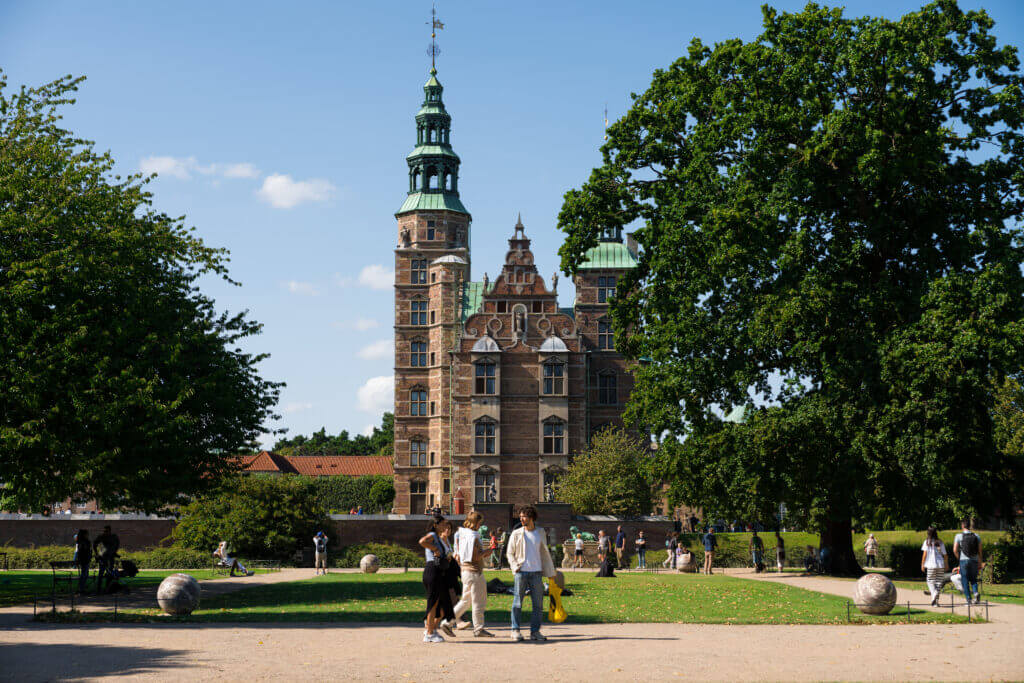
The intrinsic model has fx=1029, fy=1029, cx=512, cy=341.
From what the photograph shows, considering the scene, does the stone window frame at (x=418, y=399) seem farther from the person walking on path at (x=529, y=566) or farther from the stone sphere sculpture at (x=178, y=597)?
the person walking on path at (x=529, y=566)

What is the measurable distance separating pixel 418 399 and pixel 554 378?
11313mm

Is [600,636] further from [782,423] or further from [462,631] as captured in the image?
[782,423]

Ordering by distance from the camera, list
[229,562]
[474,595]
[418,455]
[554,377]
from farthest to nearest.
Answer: [418,455] < [554,377] < [229,562] < [474,595]

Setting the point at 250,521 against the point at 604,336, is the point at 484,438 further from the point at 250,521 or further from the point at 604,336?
the point at 250,521

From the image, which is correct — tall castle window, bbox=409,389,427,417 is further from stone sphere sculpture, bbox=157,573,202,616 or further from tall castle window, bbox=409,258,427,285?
stone sphere sculpture, bbox=157,573,202,616

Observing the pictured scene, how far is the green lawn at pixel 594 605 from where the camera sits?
19.3 meters

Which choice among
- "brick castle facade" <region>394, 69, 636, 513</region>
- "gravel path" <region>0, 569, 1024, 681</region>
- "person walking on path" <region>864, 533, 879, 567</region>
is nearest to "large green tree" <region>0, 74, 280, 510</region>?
"gravel path" <region>0, 569, 1024, 681</region>

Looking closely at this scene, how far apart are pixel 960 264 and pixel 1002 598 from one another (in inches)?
354

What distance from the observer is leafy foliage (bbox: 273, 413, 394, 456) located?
483 feet

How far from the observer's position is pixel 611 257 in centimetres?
7031

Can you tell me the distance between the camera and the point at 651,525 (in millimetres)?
49156

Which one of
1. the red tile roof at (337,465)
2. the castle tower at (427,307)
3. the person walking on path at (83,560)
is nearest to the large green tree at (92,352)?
the person walking on path at (83,560)

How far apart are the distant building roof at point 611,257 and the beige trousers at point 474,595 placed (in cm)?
5329

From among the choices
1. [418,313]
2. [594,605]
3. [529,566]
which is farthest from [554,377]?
[529,566]
